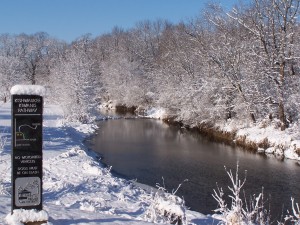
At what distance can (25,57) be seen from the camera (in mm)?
81812

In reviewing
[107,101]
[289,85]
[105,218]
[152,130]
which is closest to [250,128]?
[289,85]

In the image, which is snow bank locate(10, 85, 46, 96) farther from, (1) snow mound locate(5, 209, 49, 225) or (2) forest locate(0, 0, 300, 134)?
(2) forest locate(0, 0, 300, 134)

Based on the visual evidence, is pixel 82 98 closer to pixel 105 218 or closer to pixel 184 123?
pixel 184 123

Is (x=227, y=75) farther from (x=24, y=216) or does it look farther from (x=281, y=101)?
(x=24, y=216)

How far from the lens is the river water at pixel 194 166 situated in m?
13.4

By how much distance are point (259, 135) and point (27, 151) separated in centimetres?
1993

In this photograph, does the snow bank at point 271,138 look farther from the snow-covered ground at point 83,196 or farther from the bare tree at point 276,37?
the snow-covered ground at point 83,196

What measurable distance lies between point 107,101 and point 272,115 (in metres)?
36.9

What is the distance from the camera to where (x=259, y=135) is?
2381 cm

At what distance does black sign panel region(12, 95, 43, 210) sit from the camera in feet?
18.2

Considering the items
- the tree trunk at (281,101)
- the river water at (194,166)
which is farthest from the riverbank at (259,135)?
the river water at (194,166)

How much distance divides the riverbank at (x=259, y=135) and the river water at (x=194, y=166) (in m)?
0.99

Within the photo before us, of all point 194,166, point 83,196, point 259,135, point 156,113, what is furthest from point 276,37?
point 156,113

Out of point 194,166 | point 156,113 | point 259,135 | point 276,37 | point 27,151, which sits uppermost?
point 276,37
